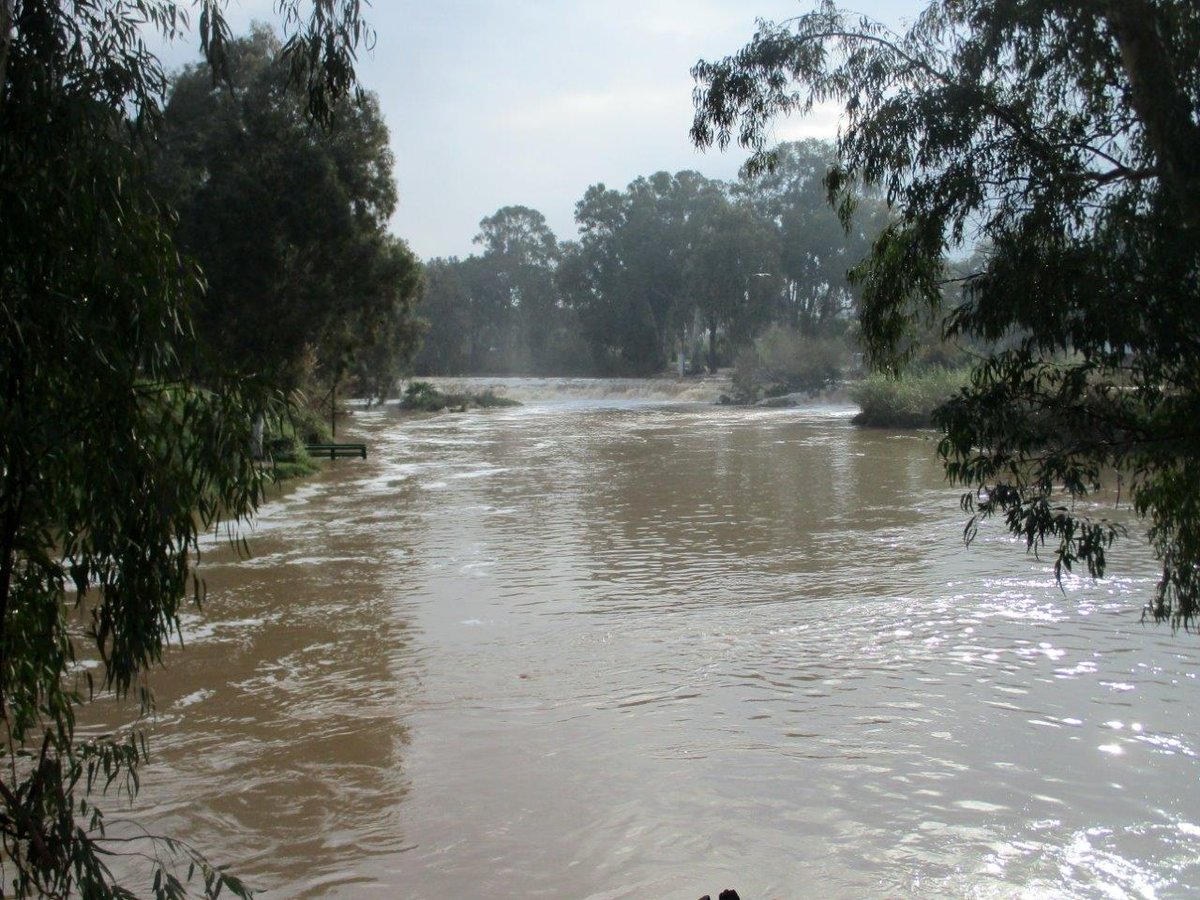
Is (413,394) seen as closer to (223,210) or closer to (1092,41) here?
(223,210)

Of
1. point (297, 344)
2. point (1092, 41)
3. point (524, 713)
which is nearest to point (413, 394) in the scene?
point (297, 344)

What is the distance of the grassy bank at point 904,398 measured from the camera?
40.4 m

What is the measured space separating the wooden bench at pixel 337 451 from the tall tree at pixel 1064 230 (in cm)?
2350

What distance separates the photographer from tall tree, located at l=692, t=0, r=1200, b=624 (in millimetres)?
5238

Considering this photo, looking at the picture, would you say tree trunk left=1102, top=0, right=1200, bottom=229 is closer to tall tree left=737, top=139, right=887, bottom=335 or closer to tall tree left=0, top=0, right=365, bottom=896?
tall tree left=0, top=0, right=365, bottom=896

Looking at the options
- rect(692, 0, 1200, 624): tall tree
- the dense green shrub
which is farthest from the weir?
rect(692, 0, 1200, 624): tall tree

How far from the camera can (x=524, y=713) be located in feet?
29.8

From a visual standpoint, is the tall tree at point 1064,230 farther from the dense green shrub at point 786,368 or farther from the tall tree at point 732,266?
the tall tree at point 732,266

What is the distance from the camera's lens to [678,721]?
881 cm

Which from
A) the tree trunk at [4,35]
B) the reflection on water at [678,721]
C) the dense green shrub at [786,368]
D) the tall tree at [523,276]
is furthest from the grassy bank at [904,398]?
the tall tree at [523,276]

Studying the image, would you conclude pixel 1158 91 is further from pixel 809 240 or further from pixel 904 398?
pixel 809 240

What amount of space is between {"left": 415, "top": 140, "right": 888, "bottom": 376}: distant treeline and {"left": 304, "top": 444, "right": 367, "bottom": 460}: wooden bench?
3905 centimetres

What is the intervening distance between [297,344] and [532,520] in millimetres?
8402

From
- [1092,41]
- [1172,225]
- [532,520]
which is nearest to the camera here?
[1172,225]
